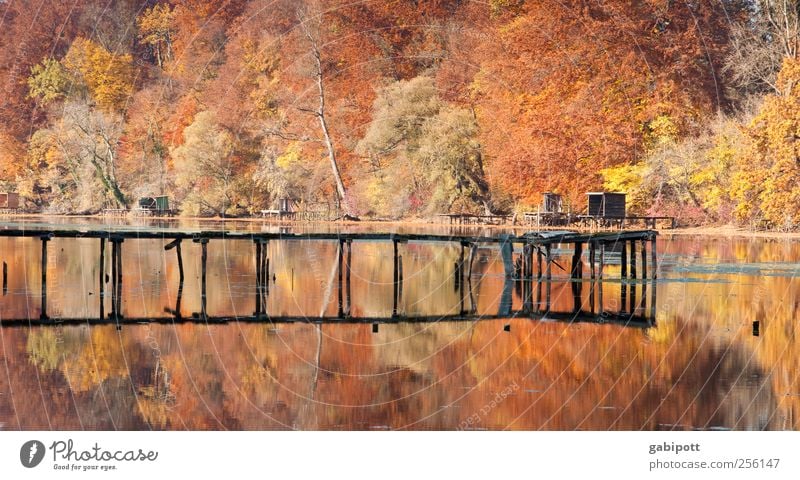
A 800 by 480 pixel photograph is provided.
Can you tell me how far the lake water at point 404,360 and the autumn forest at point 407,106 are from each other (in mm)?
24939

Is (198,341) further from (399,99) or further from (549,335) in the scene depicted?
(399,99)

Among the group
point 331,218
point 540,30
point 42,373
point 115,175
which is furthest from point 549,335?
point 115,175

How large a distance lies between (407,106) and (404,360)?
5912 centimetres

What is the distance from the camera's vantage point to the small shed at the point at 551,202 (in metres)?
74.6

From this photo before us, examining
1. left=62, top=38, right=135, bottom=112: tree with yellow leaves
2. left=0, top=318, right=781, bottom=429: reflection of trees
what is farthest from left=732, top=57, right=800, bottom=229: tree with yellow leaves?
left=62, top=38, right=135, bottom=112: tree with yellow leaves

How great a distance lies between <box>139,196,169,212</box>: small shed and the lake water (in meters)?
59.8

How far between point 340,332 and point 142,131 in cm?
8618

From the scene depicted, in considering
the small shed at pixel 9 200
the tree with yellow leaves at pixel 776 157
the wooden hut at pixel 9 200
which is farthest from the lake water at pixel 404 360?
the small shed at pixel 9 200

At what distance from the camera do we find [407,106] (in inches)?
3322

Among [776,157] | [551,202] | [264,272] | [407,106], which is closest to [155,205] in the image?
[407,106]

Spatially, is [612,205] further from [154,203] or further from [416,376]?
[416,376]

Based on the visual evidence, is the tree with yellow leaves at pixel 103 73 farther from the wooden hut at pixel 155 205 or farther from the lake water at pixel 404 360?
the lake water at pixel 404 360

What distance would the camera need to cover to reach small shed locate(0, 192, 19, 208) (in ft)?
357

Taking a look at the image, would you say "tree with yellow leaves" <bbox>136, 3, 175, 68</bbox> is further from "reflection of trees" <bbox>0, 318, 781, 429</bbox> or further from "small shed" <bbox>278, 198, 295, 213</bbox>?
"reflection of trees" <bbox>0, 318, 781, 429</bbox>
